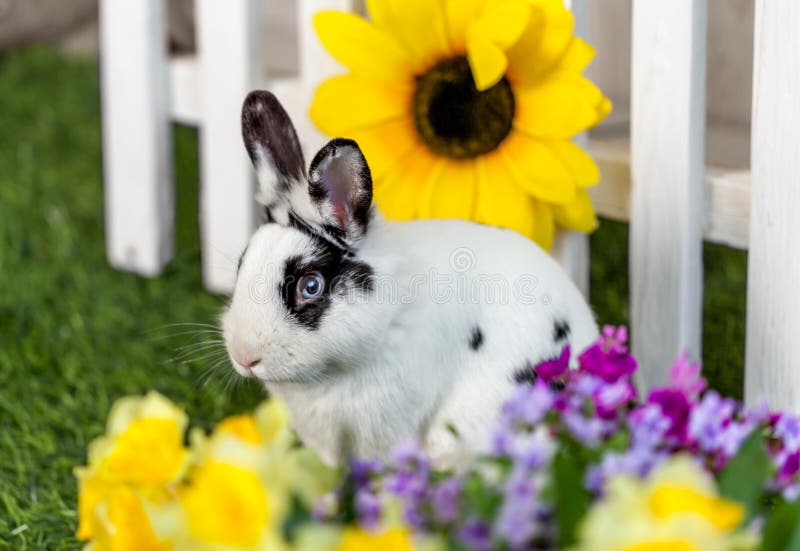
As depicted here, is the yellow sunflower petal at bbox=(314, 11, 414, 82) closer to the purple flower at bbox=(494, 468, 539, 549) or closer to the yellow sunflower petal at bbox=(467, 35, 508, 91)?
the yellow sunflower petal at bbox=(467, 35, 508, 91)

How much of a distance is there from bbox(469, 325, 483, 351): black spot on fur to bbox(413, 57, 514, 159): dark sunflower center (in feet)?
0.97

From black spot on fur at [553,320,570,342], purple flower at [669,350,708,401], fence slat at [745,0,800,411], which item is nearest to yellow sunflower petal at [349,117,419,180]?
black spot on fur at [553,320,570,342]

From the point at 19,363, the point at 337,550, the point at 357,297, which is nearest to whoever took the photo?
the point at 337,550

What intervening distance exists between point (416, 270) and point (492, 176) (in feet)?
0.87

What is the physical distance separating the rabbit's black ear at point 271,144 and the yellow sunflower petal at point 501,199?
282 mm

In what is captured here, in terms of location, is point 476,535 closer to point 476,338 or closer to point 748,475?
point 748,475

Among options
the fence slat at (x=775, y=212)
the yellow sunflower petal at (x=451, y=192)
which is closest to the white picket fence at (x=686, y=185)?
the fence slat at (x=775, y=212)

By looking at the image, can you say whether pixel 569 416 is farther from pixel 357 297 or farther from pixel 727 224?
pixel 727 224

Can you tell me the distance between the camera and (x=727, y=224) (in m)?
1.48

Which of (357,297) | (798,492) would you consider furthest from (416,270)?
(798,492)

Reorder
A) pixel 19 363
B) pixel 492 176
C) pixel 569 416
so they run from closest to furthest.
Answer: pixel 569 416 → pixel 492 176 → pixel 19 363

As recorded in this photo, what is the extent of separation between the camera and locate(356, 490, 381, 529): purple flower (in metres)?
0.77

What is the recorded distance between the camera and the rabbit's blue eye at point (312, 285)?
1.13 metres

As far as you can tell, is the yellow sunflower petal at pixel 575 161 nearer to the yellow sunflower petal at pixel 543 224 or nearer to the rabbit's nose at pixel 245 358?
the yellow sunflower petal at pixel 543 224
